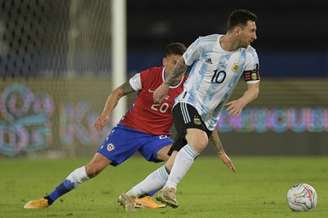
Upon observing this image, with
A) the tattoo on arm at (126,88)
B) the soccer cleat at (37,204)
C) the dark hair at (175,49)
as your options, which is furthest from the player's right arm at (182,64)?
the soccer cleat at (37,204)

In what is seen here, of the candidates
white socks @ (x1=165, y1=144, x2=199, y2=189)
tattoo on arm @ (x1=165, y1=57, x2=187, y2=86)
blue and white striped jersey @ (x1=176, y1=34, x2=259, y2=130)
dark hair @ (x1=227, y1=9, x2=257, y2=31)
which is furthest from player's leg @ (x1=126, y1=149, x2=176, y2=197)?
dark hair @ (x1=227, y1=9, x2=257, y2=31)

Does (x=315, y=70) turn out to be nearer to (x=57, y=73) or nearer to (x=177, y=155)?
(x=57, y=73)

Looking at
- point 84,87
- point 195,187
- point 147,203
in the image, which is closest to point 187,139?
point 147,203

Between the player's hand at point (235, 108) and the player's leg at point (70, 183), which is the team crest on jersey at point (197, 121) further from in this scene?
the player's leg at point (70, 183)

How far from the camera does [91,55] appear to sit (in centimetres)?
1769

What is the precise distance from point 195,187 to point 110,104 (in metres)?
3.47

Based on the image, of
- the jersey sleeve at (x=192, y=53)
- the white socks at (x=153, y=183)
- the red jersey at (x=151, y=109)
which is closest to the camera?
the jersey sleeve at (x=192, y=53)

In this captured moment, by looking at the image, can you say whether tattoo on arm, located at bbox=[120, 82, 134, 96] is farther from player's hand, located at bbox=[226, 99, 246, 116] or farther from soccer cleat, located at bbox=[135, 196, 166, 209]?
player's hand, located at bbox=[226, 99, 246, 116]

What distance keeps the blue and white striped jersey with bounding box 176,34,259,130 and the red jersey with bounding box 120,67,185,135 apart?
115 centimetres

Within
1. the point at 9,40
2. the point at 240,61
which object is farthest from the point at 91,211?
the point at 9,40

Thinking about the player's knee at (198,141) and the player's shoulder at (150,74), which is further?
the player's shoulder at (150,74)

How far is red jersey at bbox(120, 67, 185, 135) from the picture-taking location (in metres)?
9.59

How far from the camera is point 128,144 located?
9.60 m

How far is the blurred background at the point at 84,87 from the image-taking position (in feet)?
58.0
